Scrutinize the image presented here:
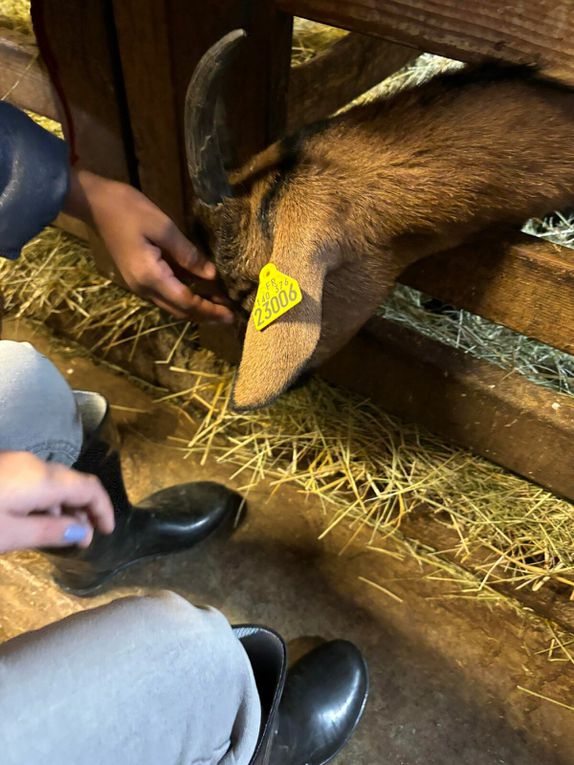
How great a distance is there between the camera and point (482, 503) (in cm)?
229

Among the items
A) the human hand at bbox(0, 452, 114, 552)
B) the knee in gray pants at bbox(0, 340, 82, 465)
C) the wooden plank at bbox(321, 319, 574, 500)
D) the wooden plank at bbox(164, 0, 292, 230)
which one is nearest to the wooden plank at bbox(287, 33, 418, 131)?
the wooden plank at bbox(164, 0, 292, 230)

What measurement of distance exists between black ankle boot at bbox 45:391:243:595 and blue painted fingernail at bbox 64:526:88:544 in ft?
2.28

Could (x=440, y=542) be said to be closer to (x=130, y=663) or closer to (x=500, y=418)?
(x=500, y=418)

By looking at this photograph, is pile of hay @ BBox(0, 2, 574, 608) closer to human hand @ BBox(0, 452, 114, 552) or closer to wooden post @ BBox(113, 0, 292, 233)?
wooden post @ BBox(113, 0, 292, 233)

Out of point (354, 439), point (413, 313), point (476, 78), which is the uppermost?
point (476, 78)

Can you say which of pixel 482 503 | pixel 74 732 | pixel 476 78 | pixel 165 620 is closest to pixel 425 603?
pixel 482 503

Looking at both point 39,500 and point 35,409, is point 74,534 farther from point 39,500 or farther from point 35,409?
point 35,409

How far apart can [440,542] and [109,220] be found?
1529 mm

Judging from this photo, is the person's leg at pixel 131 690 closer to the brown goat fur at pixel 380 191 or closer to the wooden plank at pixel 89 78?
the brown goat fur at pixel 380 191

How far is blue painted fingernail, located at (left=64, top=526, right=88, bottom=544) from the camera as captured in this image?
1.19 meters

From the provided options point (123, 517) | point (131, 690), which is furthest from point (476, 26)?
point (123, 517)

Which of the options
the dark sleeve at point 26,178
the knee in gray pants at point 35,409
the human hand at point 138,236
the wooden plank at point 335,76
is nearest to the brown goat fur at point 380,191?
the human hand at point 138,236

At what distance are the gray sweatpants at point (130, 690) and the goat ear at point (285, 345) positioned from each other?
1.56 feet

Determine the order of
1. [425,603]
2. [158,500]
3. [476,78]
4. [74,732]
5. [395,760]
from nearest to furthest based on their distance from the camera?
[74,732] → [476,78] → [395,760] → [425,603] → [158,500]
